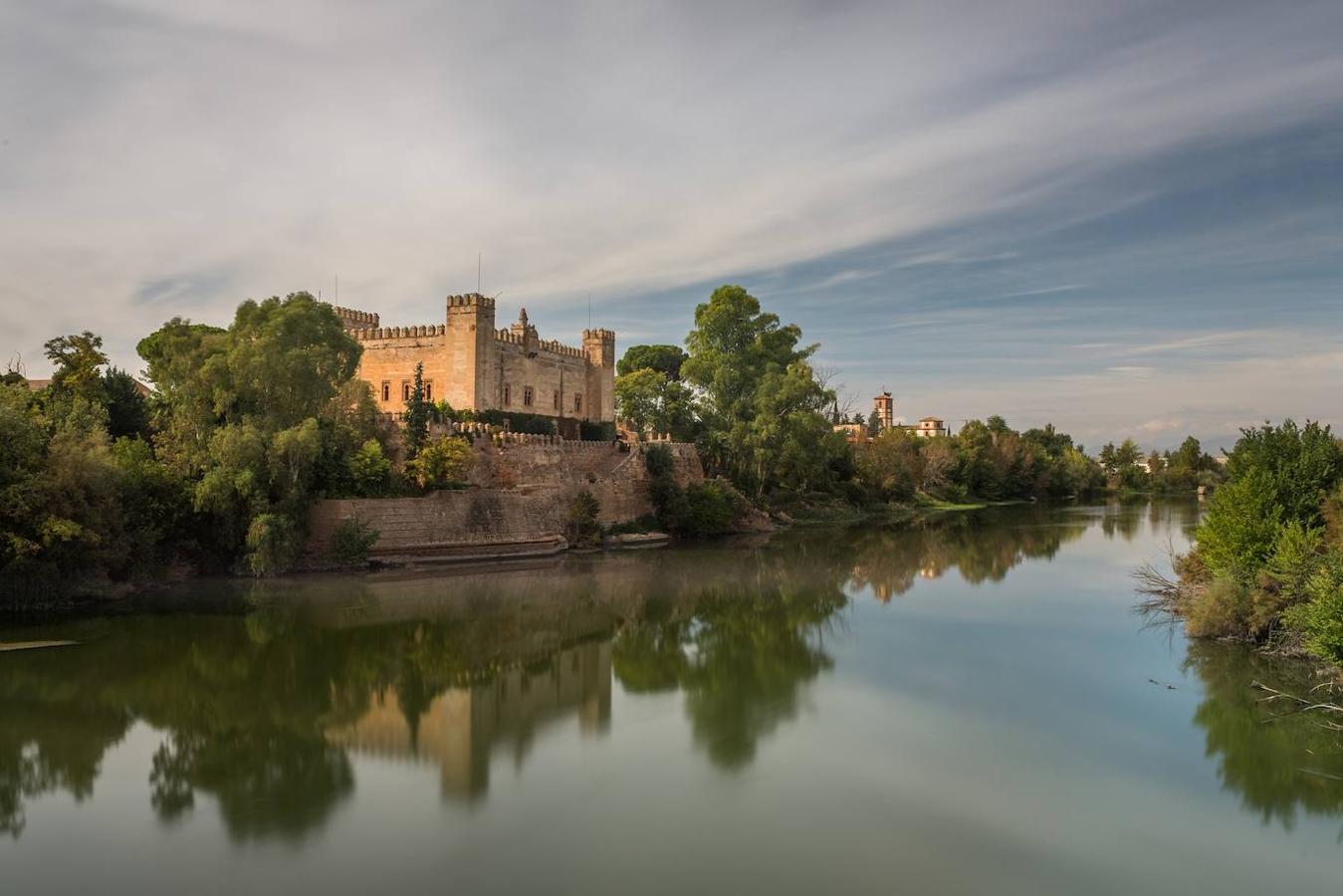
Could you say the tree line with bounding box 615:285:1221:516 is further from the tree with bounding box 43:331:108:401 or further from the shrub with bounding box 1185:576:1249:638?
the tree with bounding box 43:331:108:401

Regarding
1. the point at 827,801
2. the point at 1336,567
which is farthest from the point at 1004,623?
the point at 827,801

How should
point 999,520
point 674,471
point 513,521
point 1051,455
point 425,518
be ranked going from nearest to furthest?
point 425,518 < point 513,521 < point 674,471 < point 999,520 < point 1051,455

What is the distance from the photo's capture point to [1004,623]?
16.4 m

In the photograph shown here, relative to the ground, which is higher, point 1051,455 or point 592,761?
point 1051,455

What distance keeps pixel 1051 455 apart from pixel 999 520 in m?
24.2

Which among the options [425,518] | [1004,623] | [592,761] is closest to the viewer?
[592,761]

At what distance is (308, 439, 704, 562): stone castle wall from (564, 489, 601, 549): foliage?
0.27m

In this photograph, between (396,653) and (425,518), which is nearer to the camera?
(396,653)

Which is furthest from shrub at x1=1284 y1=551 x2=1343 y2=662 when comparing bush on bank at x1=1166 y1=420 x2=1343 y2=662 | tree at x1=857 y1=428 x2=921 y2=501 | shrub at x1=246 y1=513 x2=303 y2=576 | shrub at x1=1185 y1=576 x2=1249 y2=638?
tree at x1=857 y1=428 x2=921 y2=501

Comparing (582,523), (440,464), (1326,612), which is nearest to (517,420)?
(582,523)

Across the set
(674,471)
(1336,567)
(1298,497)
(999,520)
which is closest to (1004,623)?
(1298,497)

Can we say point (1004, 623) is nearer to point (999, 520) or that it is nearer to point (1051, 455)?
point (999, 520)

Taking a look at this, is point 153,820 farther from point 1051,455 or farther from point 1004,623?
point 1051,455

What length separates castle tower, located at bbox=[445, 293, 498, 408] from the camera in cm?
3044
